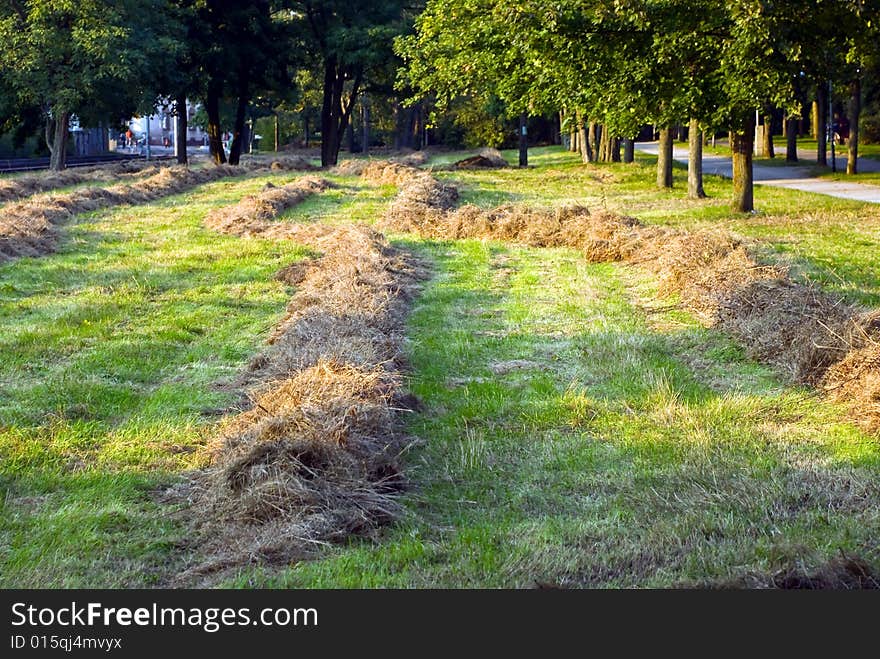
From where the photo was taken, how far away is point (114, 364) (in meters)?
9.72

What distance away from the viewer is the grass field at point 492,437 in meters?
5.35

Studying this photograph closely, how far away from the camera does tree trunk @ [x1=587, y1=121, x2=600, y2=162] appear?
172 ft

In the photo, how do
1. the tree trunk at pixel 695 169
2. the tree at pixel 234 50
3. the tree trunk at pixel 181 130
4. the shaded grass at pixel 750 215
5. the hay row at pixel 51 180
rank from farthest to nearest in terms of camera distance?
the tree trunk at pixel 181 130, the tree at pixel 234 50, the hay row at pixel 51 180, the tree trunk at pixel 695 169, the shaded grass at pixel 750 215

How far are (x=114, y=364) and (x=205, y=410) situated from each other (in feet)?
6.23

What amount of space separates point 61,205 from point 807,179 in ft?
79.7

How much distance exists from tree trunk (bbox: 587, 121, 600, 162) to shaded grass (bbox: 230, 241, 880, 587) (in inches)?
1659

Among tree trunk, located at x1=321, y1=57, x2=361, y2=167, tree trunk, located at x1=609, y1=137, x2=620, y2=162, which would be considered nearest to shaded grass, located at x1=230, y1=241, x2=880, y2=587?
tree trunk, located at x1=609, y1=137, x2=620, y2=162

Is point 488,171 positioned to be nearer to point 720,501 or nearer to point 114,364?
point 114,364

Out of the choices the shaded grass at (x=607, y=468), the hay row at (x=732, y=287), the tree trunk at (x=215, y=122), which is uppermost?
the tree trunk at (x=215, y=122)

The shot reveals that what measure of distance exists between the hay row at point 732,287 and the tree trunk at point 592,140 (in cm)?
3164

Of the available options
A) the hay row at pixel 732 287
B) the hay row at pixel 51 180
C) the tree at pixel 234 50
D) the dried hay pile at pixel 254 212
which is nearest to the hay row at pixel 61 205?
the hay row at pixel 51 180

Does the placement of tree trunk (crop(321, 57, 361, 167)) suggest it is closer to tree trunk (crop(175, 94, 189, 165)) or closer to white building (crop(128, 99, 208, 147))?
tree trunk (crop(175, 94, 189, 165))

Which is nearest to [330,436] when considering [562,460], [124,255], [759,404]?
[562,460]

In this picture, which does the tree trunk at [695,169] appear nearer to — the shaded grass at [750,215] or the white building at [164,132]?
the shaded grass at [750,215]
